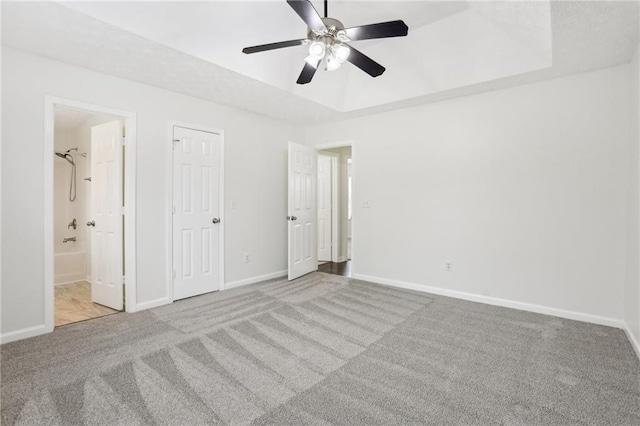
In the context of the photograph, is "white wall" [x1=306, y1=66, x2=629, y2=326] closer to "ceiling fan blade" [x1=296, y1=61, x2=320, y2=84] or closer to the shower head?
"ceiling fan blade" [x1=296, y1=61, x2=320, y2=84]

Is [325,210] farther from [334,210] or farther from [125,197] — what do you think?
[125,197]

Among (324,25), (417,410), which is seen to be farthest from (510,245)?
(324,25)

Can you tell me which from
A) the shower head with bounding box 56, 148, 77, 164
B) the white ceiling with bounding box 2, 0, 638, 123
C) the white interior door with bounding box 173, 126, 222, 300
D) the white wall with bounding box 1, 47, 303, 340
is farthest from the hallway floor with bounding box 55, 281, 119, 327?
the white ceiling with bounding box 2, 0, 638, 123

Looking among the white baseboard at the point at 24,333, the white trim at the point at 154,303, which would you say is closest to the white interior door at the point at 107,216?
the white trim at the point at 154,303

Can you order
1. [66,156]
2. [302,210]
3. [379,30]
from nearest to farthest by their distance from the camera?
[379,30] < [302,210] < [66,156]

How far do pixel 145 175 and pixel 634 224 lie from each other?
15.5ft

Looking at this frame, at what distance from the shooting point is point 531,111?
11.2ft

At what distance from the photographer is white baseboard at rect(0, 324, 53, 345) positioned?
104 inches

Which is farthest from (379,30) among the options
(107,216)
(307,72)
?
(107,216)

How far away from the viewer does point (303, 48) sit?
3.60m

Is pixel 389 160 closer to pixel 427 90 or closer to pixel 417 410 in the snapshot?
pixel 427 90

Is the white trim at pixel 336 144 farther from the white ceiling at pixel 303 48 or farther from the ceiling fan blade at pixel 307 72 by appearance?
the ceiling fan blade at pixel 307 72

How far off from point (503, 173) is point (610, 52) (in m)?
1.35

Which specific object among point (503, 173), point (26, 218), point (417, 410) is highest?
point (503, 173)
